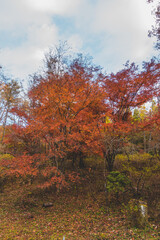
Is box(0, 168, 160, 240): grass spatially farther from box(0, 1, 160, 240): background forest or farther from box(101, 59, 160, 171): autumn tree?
box(101, 59, 160, 171): autumn tree

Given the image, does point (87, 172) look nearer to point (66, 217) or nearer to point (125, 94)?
point (66, 217)

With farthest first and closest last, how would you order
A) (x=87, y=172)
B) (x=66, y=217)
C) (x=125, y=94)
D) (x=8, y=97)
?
(x=8, y=97), (x=87, y=172), (x=125, y=94), (x=66, y=217)

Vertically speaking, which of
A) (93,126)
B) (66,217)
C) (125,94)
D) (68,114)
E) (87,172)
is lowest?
(66,217)

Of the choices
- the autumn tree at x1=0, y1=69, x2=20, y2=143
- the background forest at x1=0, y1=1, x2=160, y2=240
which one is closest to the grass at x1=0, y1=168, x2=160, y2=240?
the background forest at x1=0, y1=1, x2=160, y2=240

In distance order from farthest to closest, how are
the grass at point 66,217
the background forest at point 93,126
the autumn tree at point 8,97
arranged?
the autumn tree at point 8,97 < the background forest at point 93,126 < the grass at point 66,217

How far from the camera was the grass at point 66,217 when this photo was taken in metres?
5.16

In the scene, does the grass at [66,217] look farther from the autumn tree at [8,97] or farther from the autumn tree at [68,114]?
the autumn tree at [8,97]

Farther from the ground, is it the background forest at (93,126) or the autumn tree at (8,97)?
the autumn tree at (8,97)

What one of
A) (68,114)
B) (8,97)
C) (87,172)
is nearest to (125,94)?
(68,114)

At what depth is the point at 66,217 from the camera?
22.7 ft

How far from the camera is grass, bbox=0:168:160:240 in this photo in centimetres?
516

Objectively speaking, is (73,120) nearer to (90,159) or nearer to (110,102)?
(110,102)

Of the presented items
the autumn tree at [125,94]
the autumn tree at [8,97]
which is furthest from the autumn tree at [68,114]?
the autumn tree at [8,97]

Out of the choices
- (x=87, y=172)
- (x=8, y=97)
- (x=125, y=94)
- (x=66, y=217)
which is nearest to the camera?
(x=66, y=217)
